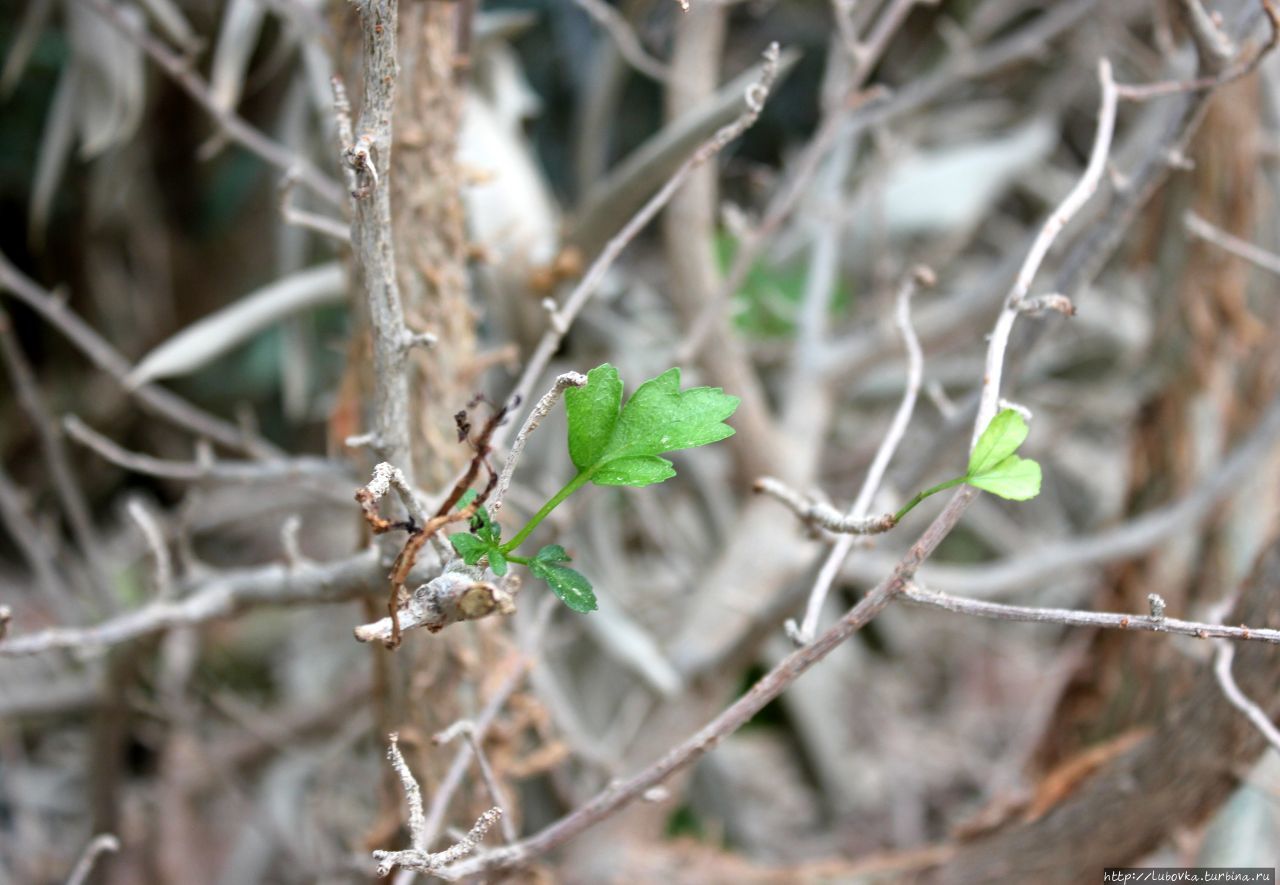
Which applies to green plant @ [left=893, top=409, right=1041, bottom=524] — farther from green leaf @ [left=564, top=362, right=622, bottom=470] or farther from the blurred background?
the blurred background

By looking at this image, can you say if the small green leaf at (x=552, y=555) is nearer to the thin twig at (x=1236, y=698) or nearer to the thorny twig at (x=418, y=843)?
the thorny twig at (x=418, y=843)

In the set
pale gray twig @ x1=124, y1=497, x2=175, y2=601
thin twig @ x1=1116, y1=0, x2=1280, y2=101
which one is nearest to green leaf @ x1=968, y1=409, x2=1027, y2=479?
thin twig @ x1=1116, y1=0, x2=1280, y2=101

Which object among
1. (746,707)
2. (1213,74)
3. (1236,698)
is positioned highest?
(1213,74)

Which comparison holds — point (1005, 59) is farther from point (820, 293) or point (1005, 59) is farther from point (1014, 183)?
point (1014, 183)

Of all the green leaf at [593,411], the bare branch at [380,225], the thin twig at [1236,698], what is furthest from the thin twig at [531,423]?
the thin twig at [1236,698]

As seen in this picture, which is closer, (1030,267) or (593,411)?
(593,411)

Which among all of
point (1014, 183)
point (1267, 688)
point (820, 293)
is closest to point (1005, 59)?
point (820, 293)

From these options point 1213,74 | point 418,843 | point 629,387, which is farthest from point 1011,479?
point 629,387

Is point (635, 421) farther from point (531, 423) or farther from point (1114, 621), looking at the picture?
point (1114, 621)
